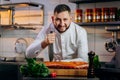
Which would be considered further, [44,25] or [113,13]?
[44,25]

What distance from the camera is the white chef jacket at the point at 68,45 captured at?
2.48 m

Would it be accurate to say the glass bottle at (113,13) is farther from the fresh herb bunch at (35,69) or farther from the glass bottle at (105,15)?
the fresh herb bunch at (35,69)

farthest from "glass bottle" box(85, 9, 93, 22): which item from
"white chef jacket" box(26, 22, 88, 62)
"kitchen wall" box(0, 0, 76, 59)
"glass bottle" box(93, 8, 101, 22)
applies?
"white chef jacket" box(26, 22, 88, 62)

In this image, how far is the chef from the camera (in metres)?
2.49

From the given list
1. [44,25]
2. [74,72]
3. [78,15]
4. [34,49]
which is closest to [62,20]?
[34,49]

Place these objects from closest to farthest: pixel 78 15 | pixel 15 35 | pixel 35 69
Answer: pixel 35 69
pixel 78 15
pixel 15 35

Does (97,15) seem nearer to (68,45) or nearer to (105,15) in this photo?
(105,15)

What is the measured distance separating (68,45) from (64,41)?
0.08 metres

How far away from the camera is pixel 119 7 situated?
4102 millimetres

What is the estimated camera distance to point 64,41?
8.64 ft

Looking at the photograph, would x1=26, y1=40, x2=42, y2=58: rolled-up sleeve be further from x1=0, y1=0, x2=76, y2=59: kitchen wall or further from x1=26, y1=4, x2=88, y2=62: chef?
x1=0, y1=0, x2=76, y2=59: kitchen wall

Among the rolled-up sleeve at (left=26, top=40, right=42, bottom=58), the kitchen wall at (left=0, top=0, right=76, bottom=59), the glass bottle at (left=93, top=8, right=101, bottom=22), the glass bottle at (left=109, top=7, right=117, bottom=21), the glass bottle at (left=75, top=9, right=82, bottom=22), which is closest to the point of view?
the rolled-up sleeve at (left=26, top=40, right=42, bottom=58)

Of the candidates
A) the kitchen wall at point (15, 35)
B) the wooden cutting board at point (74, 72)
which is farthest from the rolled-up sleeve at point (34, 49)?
the kitchen wall at point (15, 35)

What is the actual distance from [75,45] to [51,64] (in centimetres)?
79
